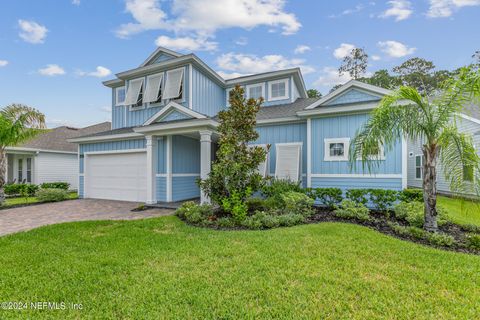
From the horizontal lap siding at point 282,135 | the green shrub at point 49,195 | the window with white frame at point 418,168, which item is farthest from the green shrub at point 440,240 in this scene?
the green shrub at point 49,195

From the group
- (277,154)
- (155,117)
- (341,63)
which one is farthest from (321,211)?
(341,63)

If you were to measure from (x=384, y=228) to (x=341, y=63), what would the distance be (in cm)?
2472

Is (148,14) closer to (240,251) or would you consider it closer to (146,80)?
(146,80)

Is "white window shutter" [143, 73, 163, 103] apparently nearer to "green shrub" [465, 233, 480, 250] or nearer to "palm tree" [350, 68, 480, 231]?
"palm tree" [350, 68, 480, 231]

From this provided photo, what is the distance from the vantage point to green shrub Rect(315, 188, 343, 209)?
7.56 m

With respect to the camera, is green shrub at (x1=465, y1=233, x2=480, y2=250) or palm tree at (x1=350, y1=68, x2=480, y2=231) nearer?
green shrub at (x1=465, y1=233, x2=480, y2=250)

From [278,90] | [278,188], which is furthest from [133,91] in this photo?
[278,188]

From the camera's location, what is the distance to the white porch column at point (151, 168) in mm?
9367

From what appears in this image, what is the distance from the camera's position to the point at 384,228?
5.66 m

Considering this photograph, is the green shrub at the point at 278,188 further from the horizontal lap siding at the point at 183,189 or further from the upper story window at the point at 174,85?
the upper story window at the point at 174,85

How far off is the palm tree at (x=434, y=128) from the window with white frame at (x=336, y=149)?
7.84 ft

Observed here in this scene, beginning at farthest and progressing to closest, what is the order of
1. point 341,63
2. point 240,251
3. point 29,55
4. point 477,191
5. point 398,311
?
point 341,63, point 29,55, point 477,191, point 240,251, point 398,311

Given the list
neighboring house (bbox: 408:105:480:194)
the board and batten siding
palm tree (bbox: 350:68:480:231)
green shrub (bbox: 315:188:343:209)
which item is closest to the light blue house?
green shrub (bbox: 315:188:343:209)

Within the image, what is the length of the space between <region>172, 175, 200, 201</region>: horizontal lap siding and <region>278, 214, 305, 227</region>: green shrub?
465 cm
